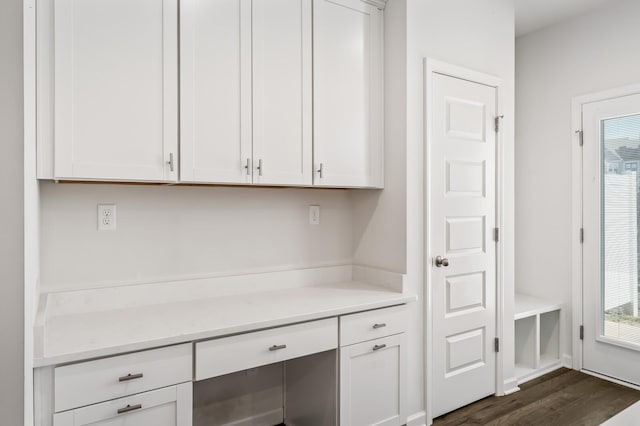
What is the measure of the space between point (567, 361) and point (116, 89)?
362 cm

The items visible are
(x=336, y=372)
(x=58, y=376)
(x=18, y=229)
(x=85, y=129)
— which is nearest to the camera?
(x=18, y=229)

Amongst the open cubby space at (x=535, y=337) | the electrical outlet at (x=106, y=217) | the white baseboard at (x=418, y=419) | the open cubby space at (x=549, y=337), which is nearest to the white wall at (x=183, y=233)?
the electrical outlet at (x=106, y=217)

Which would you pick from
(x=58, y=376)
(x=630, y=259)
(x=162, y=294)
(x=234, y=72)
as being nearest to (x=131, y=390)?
(x=58, y=376)

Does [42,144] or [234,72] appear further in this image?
[234,72]

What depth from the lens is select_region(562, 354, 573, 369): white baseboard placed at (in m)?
3.28

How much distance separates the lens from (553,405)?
269 centimetres

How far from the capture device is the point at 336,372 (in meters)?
2.03

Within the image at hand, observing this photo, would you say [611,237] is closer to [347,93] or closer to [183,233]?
[347,93]

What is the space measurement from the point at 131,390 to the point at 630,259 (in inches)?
127

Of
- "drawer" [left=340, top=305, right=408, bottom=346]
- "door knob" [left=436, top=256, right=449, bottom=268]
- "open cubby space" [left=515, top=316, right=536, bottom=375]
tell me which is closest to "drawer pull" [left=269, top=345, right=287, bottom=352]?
"drawer" [left=340, top=305, right=408, bottom=346]

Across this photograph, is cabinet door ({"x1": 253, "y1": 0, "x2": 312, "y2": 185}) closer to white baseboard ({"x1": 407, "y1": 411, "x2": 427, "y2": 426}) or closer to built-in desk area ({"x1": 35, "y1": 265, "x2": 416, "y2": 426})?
built-in desk area ({"x1": 35, "y1": 265, "x2": 416, "y2": 426})

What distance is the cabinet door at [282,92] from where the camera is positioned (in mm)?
2004

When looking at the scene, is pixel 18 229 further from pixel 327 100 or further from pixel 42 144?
pixel 327 100

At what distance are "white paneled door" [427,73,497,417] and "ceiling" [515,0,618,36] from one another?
856 mm
